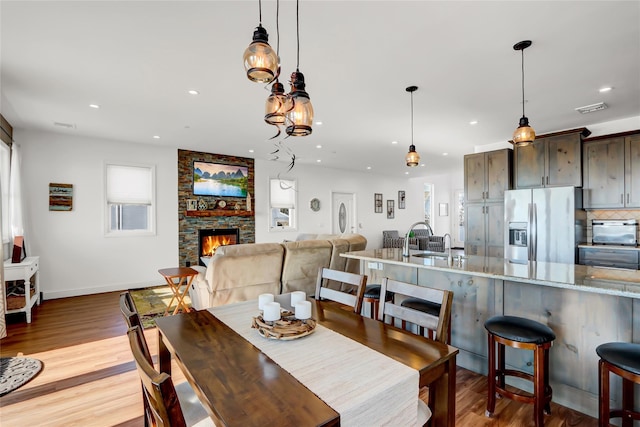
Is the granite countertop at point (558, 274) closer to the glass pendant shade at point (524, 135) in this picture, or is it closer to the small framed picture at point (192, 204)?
the glass pendant shade at point (524, 135)

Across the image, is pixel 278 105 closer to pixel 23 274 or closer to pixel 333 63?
pixel 333 63

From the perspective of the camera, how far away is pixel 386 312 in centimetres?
184

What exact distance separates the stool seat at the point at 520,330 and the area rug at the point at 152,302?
373 centimetres

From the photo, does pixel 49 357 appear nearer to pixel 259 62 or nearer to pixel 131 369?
pixel 131 369

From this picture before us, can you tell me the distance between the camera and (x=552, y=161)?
15.9 ft

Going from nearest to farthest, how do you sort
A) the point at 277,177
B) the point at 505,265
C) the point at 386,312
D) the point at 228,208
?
1. the point at 386,312
2. the point at 505,265
3. the point at 228,208
4. the point at 277,177

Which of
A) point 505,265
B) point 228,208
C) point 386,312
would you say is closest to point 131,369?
point 386,312

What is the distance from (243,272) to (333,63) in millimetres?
2705

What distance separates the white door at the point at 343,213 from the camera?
30.3ft

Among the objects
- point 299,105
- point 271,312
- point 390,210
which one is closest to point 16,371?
point 271,312

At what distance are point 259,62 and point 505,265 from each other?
2480 mm

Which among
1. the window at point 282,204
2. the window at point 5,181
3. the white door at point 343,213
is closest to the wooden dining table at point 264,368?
the window at point 5,181

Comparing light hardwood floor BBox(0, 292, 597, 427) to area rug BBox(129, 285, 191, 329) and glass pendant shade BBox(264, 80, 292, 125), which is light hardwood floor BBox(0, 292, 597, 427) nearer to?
area rug BBox(129, 285, 191, 329)

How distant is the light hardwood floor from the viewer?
209cm
